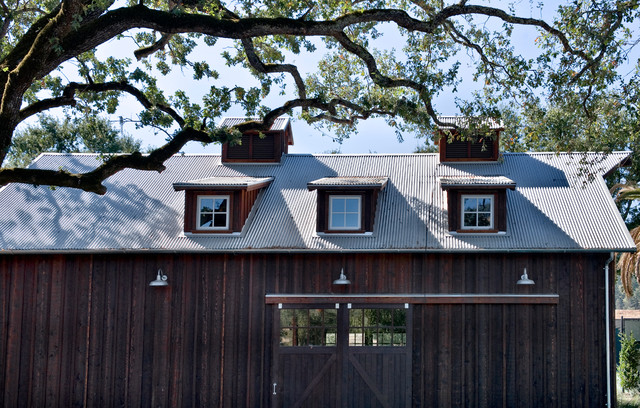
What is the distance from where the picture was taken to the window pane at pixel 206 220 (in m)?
16.2

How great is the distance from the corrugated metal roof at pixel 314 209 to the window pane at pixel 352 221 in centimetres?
39

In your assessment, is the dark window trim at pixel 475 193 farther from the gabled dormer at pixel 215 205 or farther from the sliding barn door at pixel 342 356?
the gabled dormer at pixel 215 205

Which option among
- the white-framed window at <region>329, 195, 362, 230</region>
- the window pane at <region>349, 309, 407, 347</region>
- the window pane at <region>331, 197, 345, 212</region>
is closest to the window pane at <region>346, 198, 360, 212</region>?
the white-framed window at <region>329, 195, 362, 230</region>

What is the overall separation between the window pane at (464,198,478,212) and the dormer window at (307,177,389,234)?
1954 millimetres

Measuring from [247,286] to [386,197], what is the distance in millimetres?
4152

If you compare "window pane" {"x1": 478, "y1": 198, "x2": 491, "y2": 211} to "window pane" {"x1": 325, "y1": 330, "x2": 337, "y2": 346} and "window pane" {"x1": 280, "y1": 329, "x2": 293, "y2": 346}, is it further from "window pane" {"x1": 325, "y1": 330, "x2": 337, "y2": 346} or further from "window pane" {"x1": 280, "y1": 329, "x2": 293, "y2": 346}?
"window pane" {"x1": 280, "y1": 329, "x2": 293, "y2": 346}

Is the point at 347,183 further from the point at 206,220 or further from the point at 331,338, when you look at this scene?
the point at 331,338

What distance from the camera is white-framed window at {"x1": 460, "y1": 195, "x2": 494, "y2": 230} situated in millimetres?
15742

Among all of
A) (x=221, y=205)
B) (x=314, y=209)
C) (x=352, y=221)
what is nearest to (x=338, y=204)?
(x=352, y=221)

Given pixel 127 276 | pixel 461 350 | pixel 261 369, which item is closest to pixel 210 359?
pixel 261 369

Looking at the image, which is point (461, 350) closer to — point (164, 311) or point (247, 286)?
point (247, 286)

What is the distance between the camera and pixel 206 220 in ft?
53.5

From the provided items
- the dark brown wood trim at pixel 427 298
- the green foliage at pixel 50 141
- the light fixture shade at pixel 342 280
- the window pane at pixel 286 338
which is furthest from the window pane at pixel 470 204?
the green foliage at pixel 50 141

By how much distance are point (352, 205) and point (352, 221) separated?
1.37 feet
